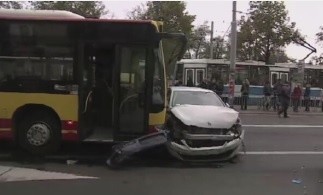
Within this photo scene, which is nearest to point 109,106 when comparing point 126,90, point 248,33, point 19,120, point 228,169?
point 126,90

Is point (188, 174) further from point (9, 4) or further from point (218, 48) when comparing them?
point (218, 48)

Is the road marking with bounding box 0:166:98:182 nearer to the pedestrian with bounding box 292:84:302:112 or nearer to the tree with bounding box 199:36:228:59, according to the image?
the pedestrian with bounding box 292:84:302:112

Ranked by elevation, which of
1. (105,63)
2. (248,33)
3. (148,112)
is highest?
(248,33)

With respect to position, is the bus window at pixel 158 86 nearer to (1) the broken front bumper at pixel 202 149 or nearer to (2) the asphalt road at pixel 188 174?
(1) the broken front bumper at pixel 202 149

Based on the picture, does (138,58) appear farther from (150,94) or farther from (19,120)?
(19,120)

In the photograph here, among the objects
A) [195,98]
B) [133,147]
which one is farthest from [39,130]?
[195,98]

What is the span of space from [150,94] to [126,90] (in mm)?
509

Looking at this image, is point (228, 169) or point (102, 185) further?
point (228, 169)

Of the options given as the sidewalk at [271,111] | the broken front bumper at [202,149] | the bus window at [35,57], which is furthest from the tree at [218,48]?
the broken front bumper at [202,149]

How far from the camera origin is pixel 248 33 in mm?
50250

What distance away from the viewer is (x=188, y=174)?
9914 millimetres

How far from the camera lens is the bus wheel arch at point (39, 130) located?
36.8 feet

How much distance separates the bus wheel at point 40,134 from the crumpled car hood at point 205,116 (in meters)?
2.46

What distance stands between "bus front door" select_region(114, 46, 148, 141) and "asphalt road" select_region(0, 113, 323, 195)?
0.65 meters
